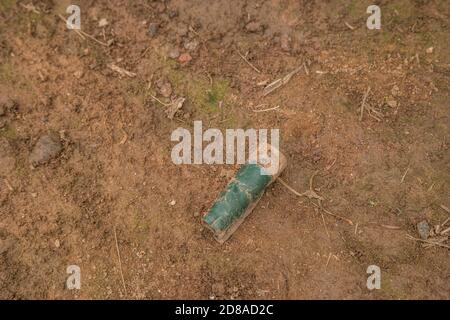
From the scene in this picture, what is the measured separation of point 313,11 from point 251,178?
1437 millimetres

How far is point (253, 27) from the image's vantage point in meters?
3.56

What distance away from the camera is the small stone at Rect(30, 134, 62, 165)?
3289 millimetres

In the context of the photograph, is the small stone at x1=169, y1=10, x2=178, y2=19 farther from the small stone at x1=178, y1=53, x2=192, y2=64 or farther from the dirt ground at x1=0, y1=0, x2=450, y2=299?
the small stone at x1=178, y1=53, x2=192, y2=64

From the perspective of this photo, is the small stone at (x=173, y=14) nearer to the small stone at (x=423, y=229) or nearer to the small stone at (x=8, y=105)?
the small stone at (x=8, y=105)

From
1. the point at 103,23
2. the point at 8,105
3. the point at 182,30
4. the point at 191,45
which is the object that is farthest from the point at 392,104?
the point at 8,105

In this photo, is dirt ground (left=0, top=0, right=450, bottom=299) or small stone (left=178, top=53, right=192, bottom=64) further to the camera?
small stone (left=178, top=53, right=192, bottom=64)

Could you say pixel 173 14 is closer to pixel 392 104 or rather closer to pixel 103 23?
pixel 103 23

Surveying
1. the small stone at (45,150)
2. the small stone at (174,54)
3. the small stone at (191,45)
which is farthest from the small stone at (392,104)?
the small stone at (45,150)

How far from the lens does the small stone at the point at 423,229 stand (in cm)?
313

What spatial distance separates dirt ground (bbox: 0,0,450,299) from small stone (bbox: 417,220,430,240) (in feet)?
0.10

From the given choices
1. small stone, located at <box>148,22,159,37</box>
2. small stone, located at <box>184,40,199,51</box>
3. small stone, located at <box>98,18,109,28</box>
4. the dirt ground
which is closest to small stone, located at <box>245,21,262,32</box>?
the dirt ground

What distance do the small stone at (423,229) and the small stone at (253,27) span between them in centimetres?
181

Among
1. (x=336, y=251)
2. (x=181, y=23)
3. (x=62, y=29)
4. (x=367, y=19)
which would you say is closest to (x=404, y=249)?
(x=336, y=251)

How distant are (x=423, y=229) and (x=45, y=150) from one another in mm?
2632
